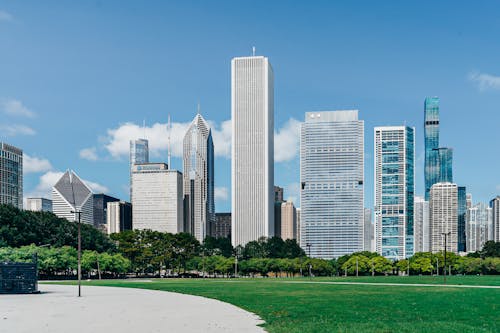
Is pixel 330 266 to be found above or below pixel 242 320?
below

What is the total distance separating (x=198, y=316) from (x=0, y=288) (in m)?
22.9

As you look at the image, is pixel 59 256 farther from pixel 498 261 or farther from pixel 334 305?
pixel 498 261

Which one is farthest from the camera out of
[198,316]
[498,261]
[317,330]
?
[498,261]

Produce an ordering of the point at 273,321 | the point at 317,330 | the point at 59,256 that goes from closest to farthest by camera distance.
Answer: the point at 317,330 < the point at 273,321 < the point at 59,256

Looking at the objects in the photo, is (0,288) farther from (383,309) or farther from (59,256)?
(59,256)

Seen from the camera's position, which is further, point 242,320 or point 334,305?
point 334,305

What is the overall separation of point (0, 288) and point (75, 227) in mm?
73157

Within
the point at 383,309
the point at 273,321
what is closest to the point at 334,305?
the point at 383,309

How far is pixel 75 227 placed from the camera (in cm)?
11044

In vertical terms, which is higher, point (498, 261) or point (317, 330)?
point (317, 330)

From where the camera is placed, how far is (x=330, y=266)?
119000 mm

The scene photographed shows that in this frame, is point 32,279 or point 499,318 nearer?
point 499,318

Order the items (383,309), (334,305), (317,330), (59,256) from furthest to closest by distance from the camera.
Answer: (59,256)
(334,305)
(383,309)
(317,330)

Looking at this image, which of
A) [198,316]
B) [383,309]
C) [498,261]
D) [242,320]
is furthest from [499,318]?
[498,261]
